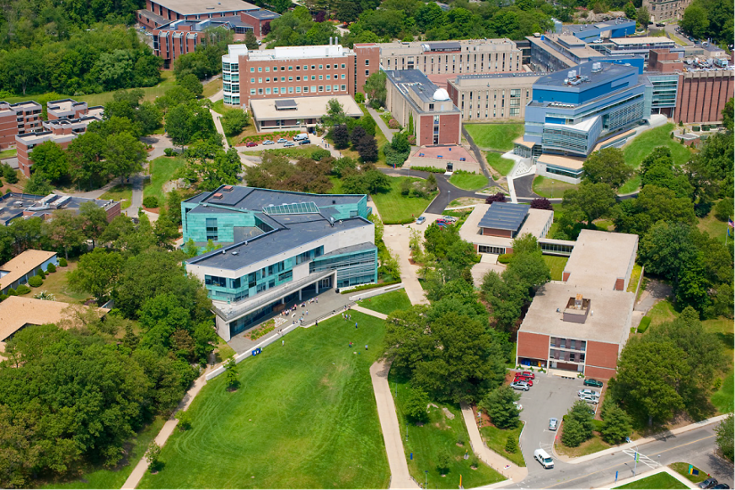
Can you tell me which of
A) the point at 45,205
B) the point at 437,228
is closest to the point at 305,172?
the point at 437,228

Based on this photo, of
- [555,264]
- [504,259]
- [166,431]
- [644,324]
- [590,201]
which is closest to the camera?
[166,431]

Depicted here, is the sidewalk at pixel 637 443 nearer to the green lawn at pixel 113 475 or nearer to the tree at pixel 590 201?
the green lawn at pixel 113 475

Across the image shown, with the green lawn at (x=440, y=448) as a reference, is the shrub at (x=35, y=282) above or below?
above

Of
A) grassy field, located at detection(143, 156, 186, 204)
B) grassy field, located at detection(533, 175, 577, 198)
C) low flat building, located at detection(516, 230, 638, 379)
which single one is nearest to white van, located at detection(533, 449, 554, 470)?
low flat building, located at detection(516, 230, 638, 379)

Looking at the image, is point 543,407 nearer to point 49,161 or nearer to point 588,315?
point 588,315

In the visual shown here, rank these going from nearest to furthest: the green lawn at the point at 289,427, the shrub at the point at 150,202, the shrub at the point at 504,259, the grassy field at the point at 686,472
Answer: the green lawn at the point at 289,427 < the grassy field at the point at 686,472 < the shrub at the point at 504,259 < the shrub at the point at 150,202

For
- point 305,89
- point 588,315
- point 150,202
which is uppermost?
point 305,89

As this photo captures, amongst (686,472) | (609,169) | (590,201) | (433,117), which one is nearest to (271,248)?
(590,201)

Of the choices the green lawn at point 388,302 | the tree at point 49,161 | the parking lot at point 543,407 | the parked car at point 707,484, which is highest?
the tree at point 49,161

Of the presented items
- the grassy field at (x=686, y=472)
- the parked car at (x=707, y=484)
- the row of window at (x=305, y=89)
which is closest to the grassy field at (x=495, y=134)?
the row of window at (x=305, y=89)
